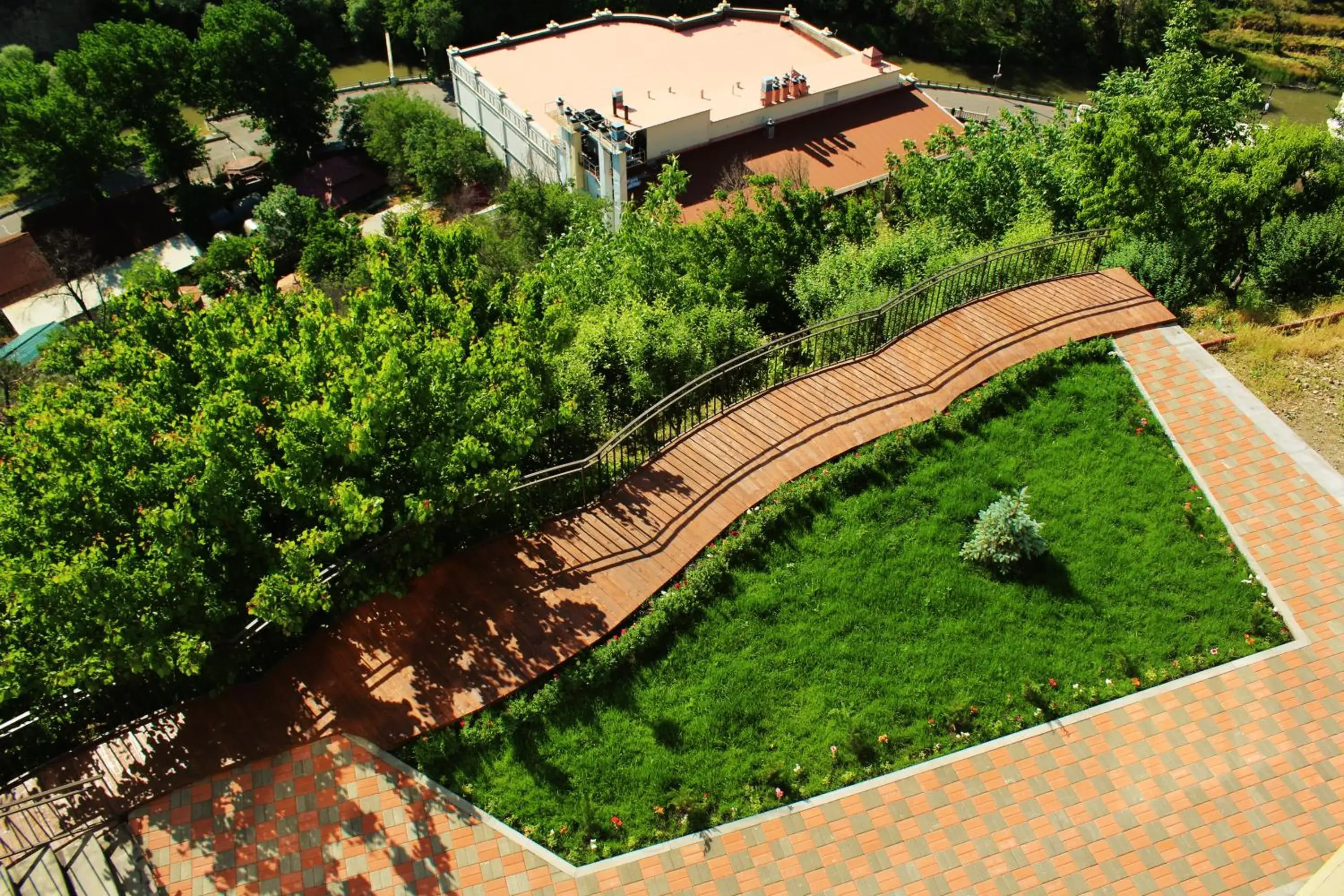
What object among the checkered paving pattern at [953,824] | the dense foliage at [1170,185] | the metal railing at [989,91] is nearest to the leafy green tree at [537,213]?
the dense foliage at [1170,185]

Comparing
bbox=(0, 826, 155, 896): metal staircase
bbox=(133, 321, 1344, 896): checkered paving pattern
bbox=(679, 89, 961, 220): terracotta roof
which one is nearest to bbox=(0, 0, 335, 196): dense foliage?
bbox=(679, 89, 961, 220): terracotta roof

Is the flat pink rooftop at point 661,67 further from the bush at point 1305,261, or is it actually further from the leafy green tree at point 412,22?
the bush at point 1305,261

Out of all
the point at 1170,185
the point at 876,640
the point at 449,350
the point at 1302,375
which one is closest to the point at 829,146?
the point at 1170,185

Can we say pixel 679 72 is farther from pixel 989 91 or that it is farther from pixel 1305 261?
pixel 1305 261

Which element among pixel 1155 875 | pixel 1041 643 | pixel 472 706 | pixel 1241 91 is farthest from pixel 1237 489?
pixel 1241 91

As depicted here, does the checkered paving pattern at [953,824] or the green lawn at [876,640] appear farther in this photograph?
the green lawn at [876,640]

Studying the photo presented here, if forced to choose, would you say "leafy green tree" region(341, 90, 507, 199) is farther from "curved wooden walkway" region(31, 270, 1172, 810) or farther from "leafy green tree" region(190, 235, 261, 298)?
"curved wooden walkway" region(31, 270, 1172, 810)

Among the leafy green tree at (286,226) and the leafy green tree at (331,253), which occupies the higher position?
the leafy green tree at (331,253)
